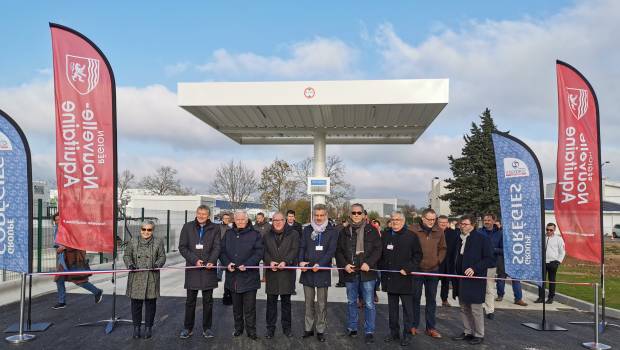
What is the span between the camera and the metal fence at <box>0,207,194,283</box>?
36.0ft

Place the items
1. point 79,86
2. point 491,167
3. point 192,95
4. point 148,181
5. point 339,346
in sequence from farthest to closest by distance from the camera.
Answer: point 148,181, point 491,167, point 192,95, point 79,86, point 339,346

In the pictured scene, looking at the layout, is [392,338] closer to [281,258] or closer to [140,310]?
[281,258]

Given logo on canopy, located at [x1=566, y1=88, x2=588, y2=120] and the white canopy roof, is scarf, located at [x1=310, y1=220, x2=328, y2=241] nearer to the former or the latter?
logo on canopy, located at [x1=566, y1=88, x2=588, y2=120]

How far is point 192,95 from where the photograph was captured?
1786cm

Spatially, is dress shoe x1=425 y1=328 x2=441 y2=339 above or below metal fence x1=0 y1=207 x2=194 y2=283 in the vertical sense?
below

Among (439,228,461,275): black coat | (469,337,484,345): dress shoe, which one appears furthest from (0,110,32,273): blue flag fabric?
(439,228,461,275): black coat

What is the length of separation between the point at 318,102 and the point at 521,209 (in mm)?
11274

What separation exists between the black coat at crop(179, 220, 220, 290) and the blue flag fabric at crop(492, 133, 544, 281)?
4.59 meters

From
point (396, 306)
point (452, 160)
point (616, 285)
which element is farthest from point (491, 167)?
point (396, 306)

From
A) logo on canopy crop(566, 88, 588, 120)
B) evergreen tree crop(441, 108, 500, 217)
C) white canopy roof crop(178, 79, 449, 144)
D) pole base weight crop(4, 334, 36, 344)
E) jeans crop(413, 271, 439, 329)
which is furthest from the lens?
evergreen tree crop(441, 108, 500, 217)

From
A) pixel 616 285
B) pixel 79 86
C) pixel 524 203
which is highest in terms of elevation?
pixel 79 86

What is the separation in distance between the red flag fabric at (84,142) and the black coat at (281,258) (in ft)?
8.13

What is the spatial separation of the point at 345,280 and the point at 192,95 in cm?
1321

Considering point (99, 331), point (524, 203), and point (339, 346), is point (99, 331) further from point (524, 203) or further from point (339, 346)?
point (524, 203)
